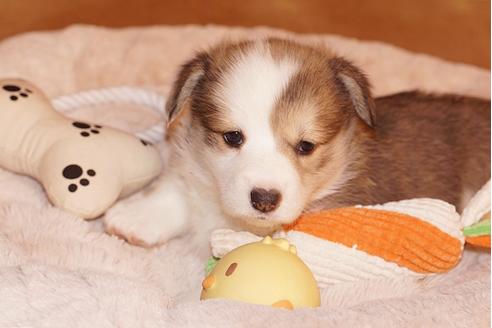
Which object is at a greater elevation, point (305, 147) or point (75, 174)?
point (305, 147)

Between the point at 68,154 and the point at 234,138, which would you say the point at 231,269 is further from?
the point at 68,154

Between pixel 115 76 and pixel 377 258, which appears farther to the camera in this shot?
pixel 115 76

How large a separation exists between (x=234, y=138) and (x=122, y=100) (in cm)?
129

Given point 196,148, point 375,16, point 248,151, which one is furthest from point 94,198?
point 375,16

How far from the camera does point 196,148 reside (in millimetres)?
2982

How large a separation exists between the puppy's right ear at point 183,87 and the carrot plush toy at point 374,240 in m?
0.51

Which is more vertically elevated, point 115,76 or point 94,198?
point 94,198

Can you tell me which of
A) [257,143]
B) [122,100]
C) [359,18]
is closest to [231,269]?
[257,143]

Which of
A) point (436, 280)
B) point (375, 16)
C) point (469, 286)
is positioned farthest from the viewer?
point (375, 16)

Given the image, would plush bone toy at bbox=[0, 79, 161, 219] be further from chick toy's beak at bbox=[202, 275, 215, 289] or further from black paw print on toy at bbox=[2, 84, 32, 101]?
chick toy's beak at bbox=[202, 275, 215, 289]

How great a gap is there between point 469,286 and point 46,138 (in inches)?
65.1

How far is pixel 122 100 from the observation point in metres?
3.83

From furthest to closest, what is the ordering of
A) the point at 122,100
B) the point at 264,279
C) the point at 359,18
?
1. the point at 359,18
2. the point at 122,100
3. the point at 264,279

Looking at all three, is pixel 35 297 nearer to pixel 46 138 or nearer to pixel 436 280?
pixel 46 138
